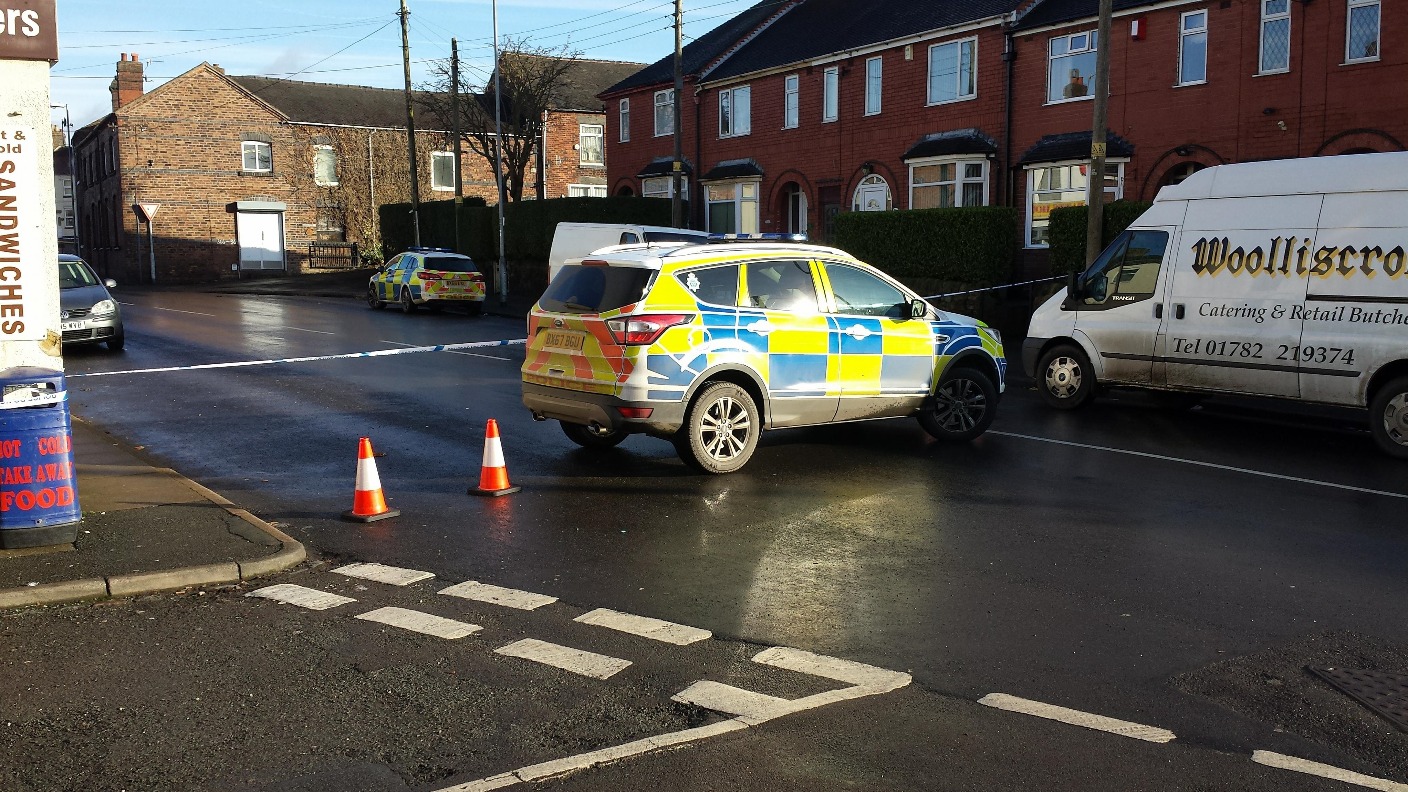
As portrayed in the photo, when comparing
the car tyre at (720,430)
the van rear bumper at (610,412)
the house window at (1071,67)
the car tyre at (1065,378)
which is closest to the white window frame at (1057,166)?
the house window at (1071,67)

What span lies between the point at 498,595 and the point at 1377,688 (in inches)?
168

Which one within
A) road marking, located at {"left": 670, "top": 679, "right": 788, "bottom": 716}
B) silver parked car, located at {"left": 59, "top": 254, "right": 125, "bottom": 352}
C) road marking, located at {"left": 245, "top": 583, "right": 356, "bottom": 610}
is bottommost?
road marking, located at {"left": 670, "top": 679, "right": 788, "bottom": 716}

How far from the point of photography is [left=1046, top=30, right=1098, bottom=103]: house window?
89.4 feet

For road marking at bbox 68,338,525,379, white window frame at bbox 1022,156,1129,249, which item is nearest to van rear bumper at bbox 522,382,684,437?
road marking at bbox 68,338,525,379

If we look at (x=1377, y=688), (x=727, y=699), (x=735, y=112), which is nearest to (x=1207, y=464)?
(x=1377, y=688)

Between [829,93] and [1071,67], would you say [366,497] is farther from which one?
[829,93]

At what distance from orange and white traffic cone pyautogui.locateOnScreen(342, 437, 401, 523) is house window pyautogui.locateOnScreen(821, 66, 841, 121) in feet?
90.3

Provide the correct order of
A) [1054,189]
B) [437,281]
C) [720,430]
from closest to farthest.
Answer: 1. [720,430]
2. [1054,189]
3. [437,281]

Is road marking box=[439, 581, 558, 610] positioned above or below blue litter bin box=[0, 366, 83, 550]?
below

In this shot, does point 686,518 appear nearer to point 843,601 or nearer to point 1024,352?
point 843,601

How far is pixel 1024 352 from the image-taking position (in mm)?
14797

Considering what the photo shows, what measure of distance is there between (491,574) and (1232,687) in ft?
13.1

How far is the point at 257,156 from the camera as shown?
55.3m

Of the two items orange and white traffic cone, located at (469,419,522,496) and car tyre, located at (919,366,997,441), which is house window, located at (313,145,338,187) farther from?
orange and white traffic cone, located at (469,419,522,496)
